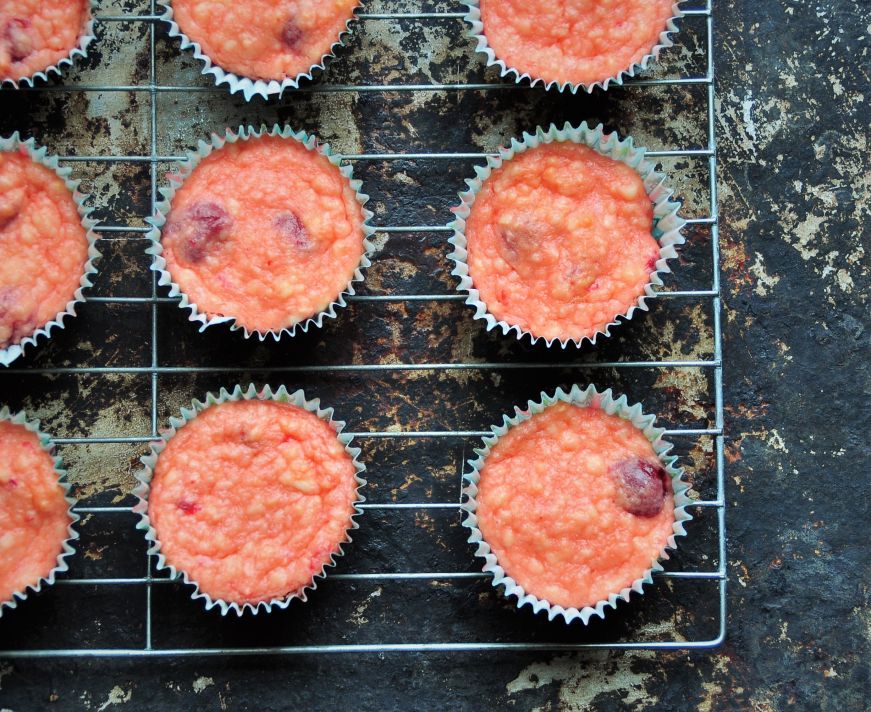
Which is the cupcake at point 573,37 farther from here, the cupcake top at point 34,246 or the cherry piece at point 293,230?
the cupcake top at point 34,246

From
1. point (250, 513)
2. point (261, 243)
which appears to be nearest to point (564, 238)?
point (261, 243)

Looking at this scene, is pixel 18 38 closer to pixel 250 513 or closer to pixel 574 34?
pixel 250 513

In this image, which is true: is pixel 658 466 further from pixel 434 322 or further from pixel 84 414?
pixel 84 414

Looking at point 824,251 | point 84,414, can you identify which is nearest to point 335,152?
point 84,414

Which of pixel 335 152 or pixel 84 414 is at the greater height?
pixel 335 152

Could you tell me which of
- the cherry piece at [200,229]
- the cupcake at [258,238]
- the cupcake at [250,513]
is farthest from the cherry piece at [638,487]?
the cherry piece at [200,229]
